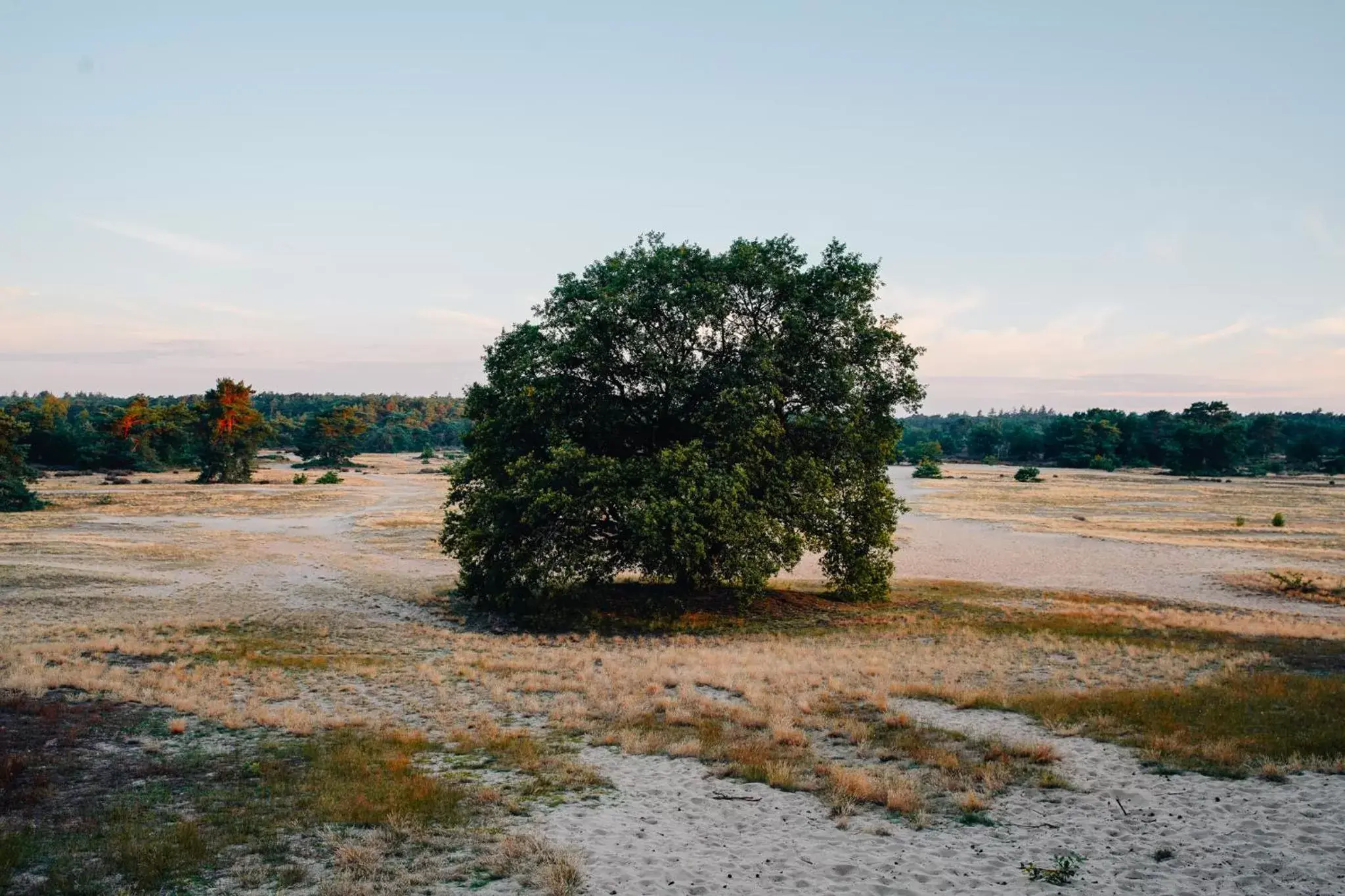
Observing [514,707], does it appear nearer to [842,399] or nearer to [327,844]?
[327,844]

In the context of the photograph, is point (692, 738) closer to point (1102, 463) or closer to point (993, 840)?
point (993, 840)

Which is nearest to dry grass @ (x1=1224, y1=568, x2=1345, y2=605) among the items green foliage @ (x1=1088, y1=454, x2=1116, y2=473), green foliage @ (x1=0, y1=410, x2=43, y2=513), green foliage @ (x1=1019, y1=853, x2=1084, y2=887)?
green foliage @ (x1=1019, y1=853, x2=1084, y2=887)

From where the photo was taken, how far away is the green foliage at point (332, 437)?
13450cm

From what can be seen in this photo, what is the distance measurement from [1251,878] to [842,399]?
68.8ft

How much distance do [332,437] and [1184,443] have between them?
149465 millimetres

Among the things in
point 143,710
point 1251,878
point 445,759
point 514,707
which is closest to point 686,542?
point 514,707

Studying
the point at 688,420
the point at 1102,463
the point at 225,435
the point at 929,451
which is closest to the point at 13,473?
the point at 225,435

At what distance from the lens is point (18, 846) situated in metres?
9.77

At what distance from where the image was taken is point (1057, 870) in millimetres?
9484

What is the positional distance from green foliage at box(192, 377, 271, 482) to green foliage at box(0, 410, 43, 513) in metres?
26.1

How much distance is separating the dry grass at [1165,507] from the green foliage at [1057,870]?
158 feet

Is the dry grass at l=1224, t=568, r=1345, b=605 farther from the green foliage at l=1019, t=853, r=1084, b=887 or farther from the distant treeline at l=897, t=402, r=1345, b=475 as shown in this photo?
the distant treeline at l=897, t=402, r=1345, b=475

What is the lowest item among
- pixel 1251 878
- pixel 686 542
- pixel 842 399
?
pixel 1251 878

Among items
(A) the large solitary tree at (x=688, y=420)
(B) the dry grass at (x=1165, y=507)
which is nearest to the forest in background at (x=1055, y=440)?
(B) the dry grass at (x=1165, y=507)
